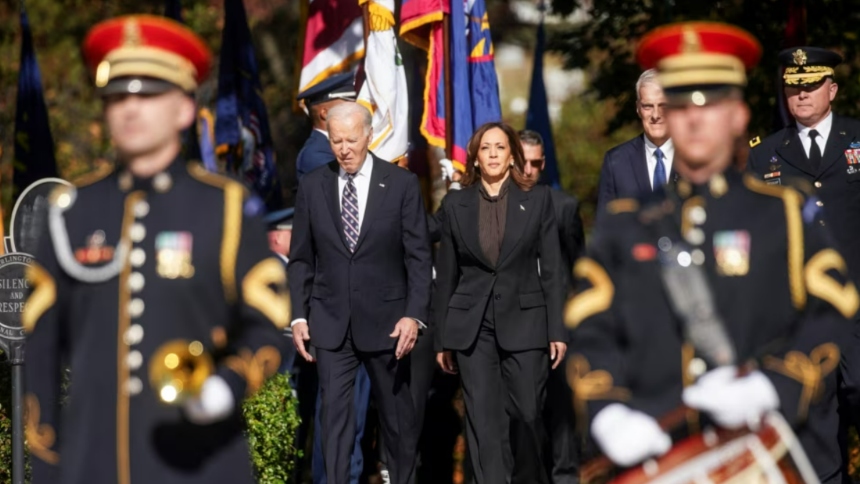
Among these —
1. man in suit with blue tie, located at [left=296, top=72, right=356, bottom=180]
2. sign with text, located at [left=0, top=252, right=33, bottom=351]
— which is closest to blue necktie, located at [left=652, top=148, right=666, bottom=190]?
man in suit with blue tie, located at [left=296, top=72, right=356, bottom=180]

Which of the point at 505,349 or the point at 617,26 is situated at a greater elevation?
the point at 617,26

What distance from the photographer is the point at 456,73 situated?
10969 millimetres

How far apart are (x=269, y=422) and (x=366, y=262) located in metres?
1.04

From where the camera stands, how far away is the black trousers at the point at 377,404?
30.1 ft

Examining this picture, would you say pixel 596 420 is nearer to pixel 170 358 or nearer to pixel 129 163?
pixel 170 358

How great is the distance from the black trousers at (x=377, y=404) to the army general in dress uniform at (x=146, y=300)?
3764mm

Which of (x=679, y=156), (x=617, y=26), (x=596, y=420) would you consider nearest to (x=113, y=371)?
(x=596, y=420)

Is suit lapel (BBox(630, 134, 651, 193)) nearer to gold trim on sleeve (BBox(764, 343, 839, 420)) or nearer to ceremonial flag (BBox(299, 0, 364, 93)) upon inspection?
ceremonial flag (BBox(299, 0, 364, 93))

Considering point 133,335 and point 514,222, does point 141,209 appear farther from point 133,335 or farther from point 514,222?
point 514,222

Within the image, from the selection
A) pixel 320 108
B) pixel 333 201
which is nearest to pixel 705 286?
pixel 333 201

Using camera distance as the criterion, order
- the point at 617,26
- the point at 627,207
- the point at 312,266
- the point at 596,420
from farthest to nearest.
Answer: the point at 617,26 → the point at 312,266 → the point at 627,207 → the point at 596,420

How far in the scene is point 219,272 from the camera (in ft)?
17.4

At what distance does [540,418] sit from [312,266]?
1.55 meters

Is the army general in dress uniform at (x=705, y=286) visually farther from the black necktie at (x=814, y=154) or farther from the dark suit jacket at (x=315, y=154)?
the dark suit jacket at (x=315, y=154)
